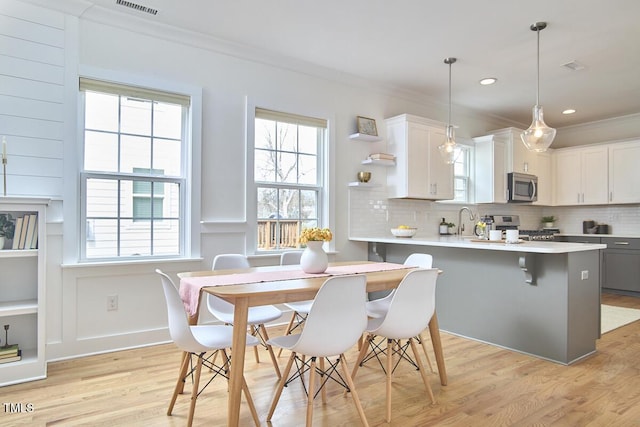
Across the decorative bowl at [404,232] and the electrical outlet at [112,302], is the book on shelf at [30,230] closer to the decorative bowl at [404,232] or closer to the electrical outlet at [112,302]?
the electrical outlet at [112,302]

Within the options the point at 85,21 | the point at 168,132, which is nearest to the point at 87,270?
the point at 168,132

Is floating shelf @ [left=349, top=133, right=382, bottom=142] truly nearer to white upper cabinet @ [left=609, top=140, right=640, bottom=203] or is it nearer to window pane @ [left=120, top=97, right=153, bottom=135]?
window pane @ [left=120, top=97, right=153, bottom=135]

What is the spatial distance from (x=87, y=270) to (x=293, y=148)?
223 centimetres

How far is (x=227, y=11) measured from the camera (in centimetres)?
315

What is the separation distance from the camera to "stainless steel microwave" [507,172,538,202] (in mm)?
5820

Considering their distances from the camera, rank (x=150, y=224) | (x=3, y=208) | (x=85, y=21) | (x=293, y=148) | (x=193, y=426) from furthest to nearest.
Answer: (x=293, y=148)
(x=150, y=224)
(x=85, y=21)
(x=3, y=208)
(x=193, y=426)

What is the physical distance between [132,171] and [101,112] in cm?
52

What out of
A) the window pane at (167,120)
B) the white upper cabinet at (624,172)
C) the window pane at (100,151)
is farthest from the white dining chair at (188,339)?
the white upper cabinet at (624,172)

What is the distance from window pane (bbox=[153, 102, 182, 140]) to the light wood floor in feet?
6.07

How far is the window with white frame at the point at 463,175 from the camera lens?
19.0 ft

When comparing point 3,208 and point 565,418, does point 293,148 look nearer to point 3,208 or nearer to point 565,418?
point 3,208

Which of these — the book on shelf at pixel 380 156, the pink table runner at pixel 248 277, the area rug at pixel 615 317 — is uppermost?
the book on shelf at pixel 380 156

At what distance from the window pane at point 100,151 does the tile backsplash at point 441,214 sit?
2.45 m

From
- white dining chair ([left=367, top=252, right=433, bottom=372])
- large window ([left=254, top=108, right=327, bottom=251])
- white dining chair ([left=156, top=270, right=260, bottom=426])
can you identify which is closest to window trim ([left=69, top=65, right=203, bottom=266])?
large window ([left=254, top=108, right=327, bottom=251])
